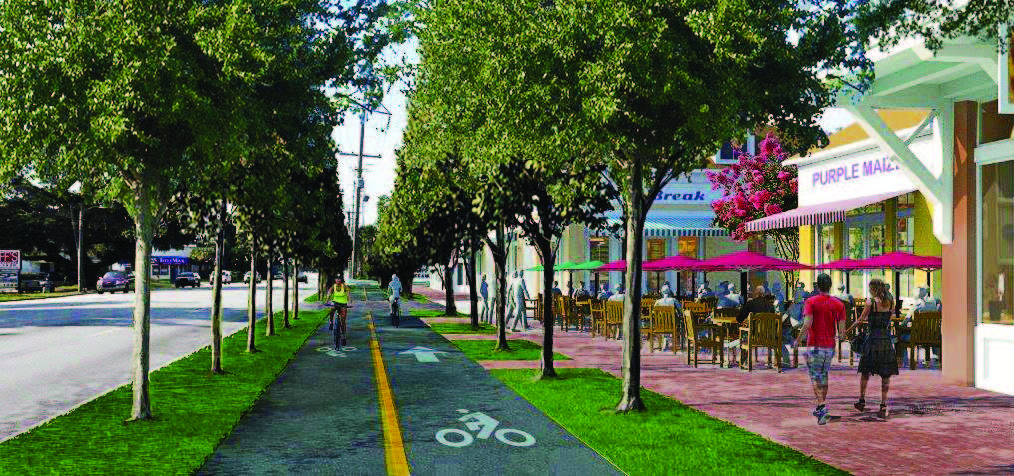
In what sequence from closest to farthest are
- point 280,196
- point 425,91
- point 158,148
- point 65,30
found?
point 65,30 < point 158,148 < point 280,196 < point 425,91

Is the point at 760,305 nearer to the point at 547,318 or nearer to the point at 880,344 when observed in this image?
the point at 547,318

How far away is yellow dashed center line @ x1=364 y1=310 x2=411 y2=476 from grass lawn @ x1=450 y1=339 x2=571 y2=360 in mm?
3253

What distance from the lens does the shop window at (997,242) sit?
544 inches

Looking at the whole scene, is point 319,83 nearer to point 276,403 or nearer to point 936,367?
point 276,403

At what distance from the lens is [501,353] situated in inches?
797

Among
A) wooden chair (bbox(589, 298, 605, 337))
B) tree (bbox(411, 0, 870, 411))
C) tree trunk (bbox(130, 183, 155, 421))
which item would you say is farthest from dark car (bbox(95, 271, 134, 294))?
tree (bbox(411, 0, 870, 411))

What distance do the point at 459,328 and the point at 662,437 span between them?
19883 millimetres

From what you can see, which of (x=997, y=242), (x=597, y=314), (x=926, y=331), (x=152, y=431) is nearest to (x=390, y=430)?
(x=152, y=431)

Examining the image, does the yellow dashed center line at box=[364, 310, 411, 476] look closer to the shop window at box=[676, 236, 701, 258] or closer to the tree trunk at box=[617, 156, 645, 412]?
the tree trunk at box=[617, 156, 645, 412]

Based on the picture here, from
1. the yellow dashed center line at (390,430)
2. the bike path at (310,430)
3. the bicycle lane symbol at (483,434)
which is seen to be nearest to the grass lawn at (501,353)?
the yellow dashed center line at (390,430)

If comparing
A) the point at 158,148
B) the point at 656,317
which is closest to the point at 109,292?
the point at 656,317

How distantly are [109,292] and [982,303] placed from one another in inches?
2460

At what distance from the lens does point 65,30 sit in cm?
996

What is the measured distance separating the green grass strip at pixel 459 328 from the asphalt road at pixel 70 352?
20.2ft
